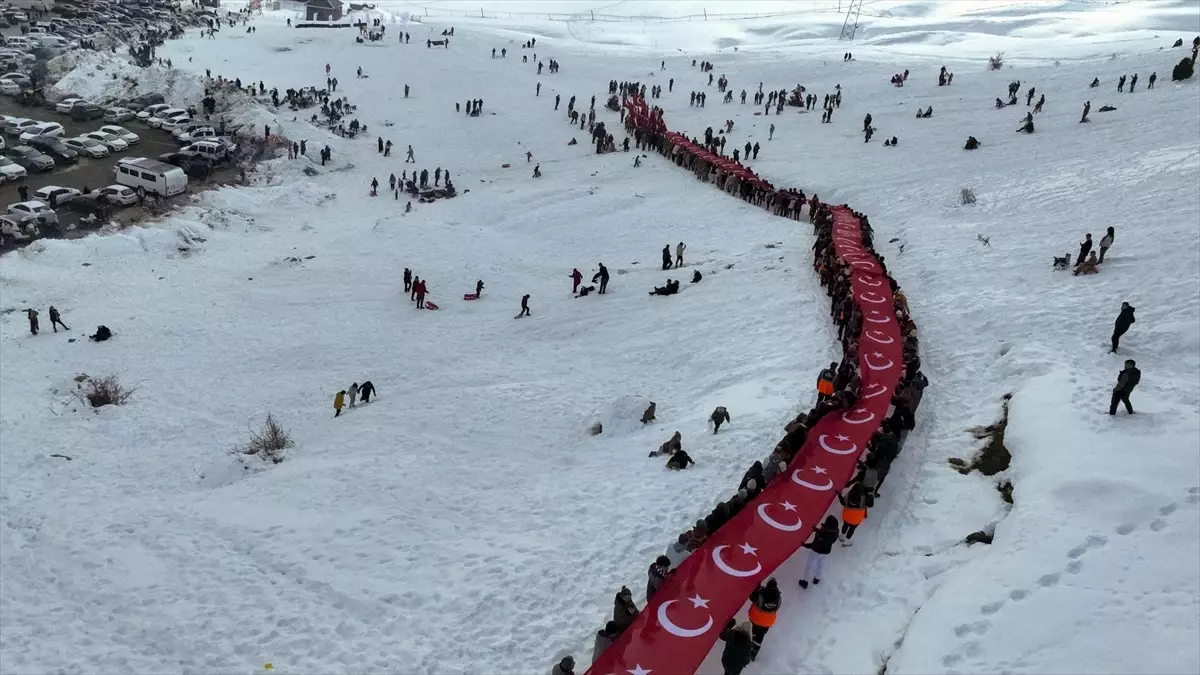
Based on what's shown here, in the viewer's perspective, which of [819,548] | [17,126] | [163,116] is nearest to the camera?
[819,548]

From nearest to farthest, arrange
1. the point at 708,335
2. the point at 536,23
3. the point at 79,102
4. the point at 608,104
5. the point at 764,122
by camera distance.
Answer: the point at 708,335
the point at 764,122
the point at 79,102
the point at 608,104
the point at 536,23

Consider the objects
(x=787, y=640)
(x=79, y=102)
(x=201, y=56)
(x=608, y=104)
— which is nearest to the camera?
(x=787, y=640)

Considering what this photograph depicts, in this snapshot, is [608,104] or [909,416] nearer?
[909,416]

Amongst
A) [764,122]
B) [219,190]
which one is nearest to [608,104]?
[764,122]

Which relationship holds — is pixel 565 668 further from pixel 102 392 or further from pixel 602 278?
pixel 602 278

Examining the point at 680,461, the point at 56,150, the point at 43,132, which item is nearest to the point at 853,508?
the point at 680,461

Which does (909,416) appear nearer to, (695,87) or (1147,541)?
(1147,541)

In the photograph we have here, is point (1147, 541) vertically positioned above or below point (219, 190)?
above

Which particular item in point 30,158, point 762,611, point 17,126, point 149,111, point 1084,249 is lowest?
point 30,158

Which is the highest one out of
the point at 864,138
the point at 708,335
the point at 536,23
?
the point at 536,23
